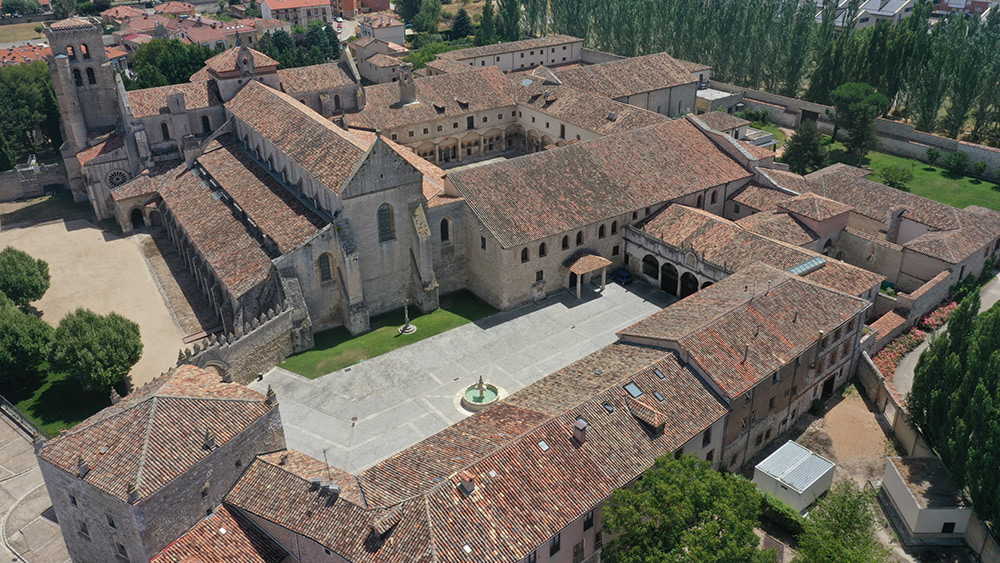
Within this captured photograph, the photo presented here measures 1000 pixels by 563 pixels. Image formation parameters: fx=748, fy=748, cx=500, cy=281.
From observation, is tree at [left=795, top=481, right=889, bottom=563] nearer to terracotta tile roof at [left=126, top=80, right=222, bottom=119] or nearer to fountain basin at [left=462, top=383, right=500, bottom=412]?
fountain basin at [left=462, top=383, right=500, bottom=412]

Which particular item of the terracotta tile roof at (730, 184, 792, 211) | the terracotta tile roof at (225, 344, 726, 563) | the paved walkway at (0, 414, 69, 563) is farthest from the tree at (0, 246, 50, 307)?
the terracotta tile roof at (730, 184, 792, 211)

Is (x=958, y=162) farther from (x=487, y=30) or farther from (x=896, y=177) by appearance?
(x=487, y=30)

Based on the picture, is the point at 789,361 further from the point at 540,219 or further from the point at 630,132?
the point at 630,132

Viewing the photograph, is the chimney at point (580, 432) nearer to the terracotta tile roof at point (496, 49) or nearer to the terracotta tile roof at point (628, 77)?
the terracotta tile roof at point (628, 77)

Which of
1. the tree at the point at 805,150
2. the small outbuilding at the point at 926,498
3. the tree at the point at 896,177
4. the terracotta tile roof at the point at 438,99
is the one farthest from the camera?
the terracotta tile roof at the point at 438,99

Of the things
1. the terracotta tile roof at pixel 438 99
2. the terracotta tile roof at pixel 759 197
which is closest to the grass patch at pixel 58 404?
the terracotta tile roof at pixel 438 99

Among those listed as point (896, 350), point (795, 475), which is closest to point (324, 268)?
point (795, 475)
